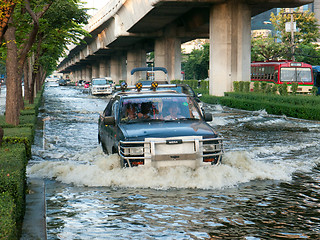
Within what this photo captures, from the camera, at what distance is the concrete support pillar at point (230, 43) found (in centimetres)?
4350

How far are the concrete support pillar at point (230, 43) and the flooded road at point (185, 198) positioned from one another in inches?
1137

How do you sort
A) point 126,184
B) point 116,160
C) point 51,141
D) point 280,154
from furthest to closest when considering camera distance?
1. point 51,141
2. point 280,154
3. point 116,160
4. point 126,184

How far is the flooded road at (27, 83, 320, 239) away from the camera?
24.4 ft

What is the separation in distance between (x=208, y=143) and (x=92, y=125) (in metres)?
15.2

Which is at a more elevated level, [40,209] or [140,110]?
[140,110]

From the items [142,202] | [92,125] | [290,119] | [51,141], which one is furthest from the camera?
[290,119]

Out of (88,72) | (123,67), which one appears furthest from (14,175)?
(88,72)

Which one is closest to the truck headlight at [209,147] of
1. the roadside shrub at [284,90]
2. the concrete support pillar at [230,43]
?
the roadside shrub at [284,90]

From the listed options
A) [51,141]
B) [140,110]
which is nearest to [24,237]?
[140,110]

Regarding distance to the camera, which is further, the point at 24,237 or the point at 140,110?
the point at 140,110

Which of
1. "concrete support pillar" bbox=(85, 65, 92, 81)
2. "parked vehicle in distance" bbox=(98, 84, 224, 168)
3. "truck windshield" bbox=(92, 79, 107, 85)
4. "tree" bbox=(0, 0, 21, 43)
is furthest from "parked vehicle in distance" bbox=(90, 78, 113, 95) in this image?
"concrete support pillar" bbox=(85, 65, 92, 81)

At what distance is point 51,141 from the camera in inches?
752

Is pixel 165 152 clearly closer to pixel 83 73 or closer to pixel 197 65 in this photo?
pixel 197 65

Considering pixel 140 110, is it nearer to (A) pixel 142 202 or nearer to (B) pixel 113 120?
(B) pixel 113 120
